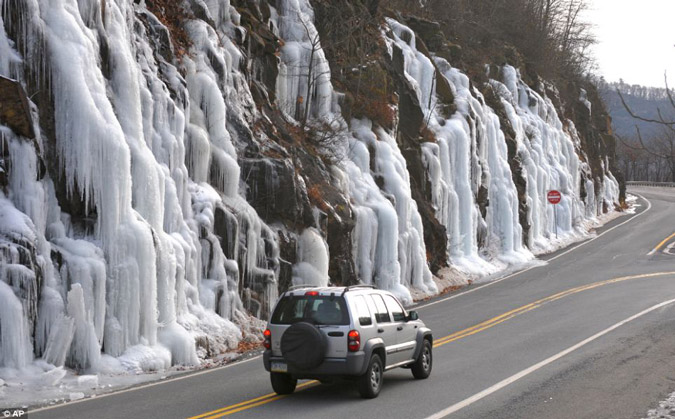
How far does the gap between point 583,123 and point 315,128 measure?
46.5 m

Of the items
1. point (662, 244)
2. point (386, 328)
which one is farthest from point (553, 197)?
point (386, 328)

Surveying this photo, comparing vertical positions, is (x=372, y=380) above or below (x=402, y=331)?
below

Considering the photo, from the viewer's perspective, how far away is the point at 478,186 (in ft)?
135

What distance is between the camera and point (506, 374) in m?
14.4

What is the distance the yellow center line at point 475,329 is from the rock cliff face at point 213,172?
4.05m

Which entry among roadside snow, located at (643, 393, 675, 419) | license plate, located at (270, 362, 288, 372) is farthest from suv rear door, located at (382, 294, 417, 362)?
roadside snow, located at (643, 393, 675, 419)

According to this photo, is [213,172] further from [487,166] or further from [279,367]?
[487,166]

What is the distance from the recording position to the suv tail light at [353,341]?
1177 cm

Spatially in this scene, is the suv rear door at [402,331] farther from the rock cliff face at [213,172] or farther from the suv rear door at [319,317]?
the rock cliff face at [213,172]

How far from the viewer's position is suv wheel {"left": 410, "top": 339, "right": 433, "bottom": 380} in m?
14.0

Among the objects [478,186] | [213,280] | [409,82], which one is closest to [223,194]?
[213,280]

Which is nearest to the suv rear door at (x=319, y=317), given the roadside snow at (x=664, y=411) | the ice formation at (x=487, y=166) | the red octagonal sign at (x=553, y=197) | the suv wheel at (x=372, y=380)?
the suv wheel at (x=372, y=380)

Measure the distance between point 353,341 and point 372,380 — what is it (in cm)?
77

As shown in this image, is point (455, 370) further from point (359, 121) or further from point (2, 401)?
point (359, 121)
